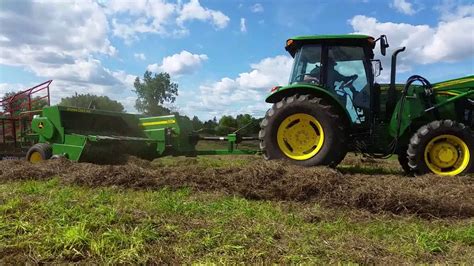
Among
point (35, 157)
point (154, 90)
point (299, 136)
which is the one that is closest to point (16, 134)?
point (35, 157)

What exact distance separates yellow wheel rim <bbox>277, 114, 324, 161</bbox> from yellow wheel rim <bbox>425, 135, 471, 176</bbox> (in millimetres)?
1715

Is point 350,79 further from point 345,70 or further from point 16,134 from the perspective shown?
point 16,134

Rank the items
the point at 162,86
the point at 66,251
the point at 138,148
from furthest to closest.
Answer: the point at 162,86 < the point at 138,148 < the point at 66,251

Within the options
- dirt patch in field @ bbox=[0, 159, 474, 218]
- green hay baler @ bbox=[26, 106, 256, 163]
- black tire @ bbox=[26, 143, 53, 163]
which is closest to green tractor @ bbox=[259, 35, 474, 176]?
dirt patch in field @ bbox=[0, 159, 474, 218]

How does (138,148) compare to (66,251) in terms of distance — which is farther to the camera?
(138,148)

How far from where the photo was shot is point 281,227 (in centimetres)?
392

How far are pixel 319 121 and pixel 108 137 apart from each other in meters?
4.43

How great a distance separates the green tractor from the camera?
22.7 feet

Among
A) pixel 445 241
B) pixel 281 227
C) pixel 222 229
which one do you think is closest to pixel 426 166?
pixel 445 241

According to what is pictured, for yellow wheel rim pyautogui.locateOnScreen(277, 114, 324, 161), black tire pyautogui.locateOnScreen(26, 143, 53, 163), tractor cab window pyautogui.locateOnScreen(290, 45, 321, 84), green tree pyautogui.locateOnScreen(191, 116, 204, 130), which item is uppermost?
tractor cab window pyautogui.locateOnScreen(290, 45, 321, 84)

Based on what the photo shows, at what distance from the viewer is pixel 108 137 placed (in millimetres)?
9109

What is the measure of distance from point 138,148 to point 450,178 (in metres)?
6.10

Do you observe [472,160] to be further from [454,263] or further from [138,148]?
[138,148]

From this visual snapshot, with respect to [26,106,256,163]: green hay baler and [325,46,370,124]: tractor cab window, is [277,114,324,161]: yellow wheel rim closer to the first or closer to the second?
[325,46,370,124]: tractor cab window
